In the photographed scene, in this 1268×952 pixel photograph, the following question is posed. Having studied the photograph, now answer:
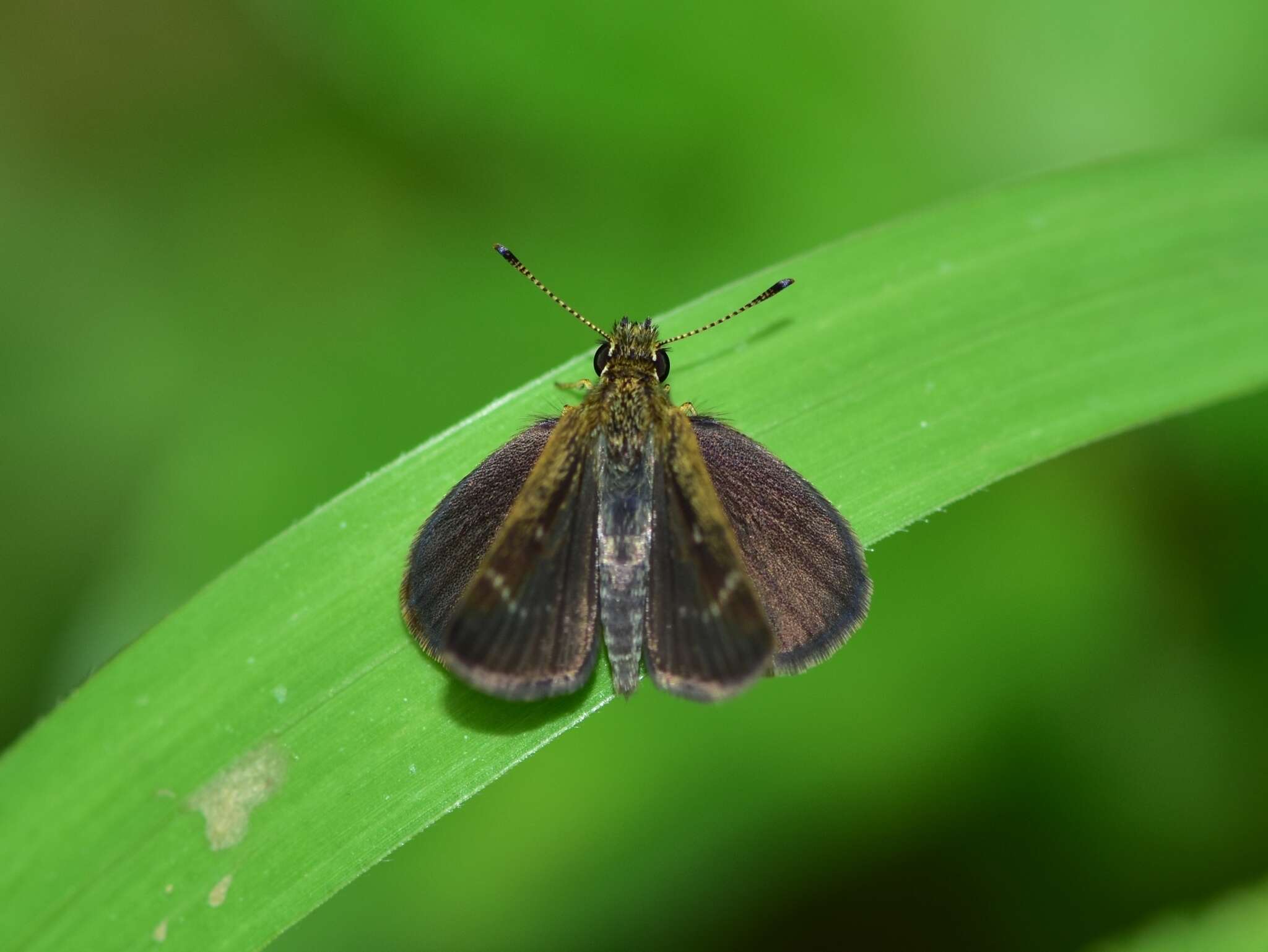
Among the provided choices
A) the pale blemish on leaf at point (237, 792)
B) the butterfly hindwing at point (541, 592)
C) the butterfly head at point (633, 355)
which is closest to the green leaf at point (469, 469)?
the pale blemish on leaf at point (237, 792)

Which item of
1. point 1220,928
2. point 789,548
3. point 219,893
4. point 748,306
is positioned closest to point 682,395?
point 748,306

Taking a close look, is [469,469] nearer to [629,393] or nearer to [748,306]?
[629,393]

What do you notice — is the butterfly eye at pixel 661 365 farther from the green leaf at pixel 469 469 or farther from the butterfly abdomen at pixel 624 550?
the butterfly abdomen at pixel 624 550

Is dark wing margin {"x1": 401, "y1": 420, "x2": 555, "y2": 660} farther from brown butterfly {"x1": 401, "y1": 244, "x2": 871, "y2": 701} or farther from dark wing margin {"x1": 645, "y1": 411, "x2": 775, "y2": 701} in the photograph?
dark wing margin {"x1": 645, "y1": 411, "x2": 775, "y2": 701}

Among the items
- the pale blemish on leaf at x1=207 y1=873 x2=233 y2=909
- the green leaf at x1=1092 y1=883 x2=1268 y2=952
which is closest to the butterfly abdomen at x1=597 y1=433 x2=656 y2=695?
the pale blemish on leaf at x1=207 y1=873 x2=233 y2=909

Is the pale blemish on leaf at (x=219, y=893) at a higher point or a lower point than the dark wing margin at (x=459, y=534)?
lower

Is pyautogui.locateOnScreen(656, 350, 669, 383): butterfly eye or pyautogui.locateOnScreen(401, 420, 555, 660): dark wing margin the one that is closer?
pyautogui.locateOnScreen(401, 420, 555, 660): dark wing margin

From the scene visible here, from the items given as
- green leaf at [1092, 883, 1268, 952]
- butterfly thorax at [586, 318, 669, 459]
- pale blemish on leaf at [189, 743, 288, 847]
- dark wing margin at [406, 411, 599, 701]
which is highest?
butterfly thorax at [586, 318, 669, 459]

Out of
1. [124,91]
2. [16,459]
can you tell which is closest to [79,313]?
[16,459]
